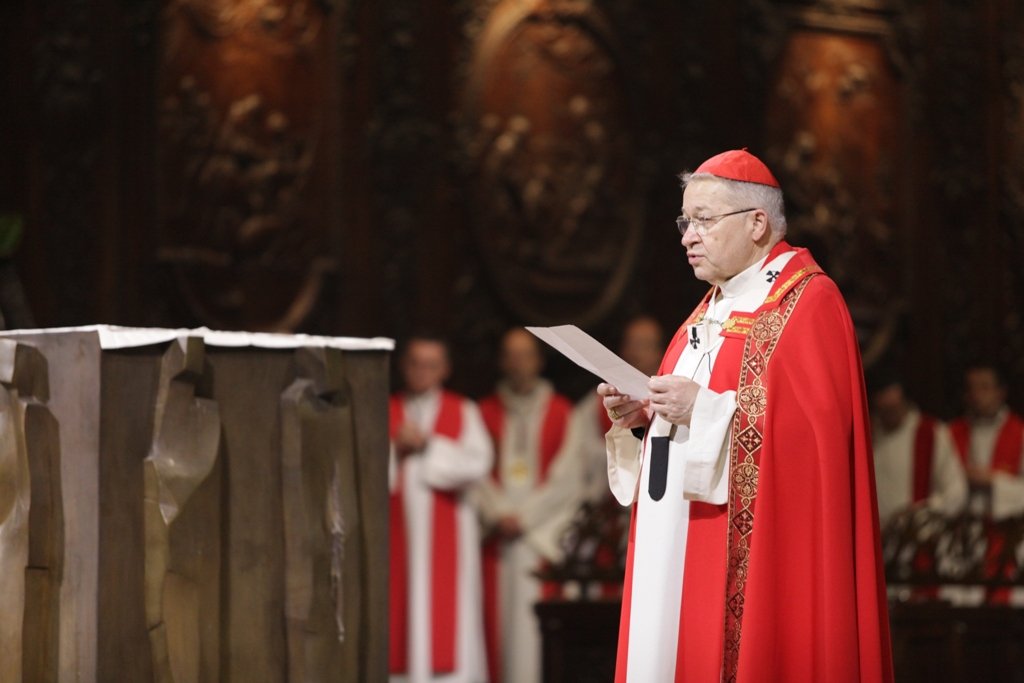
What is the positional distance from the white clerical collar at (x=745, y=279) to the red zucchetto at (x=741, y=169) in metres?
0.20

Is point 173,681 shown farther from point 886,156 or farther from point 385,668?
point 886,156

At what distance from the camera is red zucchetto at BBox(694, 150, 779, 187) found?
3.93 m

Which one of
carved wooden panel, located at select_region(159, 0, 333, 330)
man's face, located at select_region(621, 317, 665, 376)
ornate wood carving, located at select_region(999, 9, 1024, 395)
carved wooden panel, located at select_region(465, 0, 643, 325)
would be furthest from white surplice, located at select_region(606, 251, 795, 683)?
ornate wood carving, located at select_region(999, 9, 1024, 395)

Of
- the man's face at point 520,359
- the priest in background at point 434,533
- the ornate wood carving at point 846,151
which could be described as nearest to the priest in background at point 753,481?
the priest in background at point 434,533

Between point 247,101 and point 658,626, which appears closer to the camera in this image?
point 658,626

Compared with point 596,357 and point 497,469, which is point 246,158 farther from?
point 596,357

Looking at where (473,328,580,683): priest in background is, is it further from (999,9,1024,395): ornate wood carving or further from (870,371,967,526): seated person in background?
(999,9,1024,395): ornate wood carving

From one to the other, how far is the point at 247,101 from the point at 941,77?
17.9 ft

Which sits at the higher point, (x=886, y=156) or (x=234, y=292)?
(x=886, y=156)

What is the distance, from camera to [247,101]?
905cm

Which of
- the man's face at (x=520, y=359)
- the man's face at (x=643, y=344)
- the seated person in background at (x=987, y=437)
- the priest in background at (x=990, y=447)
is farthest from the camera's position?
the seated person in background at (x=987, y=437)

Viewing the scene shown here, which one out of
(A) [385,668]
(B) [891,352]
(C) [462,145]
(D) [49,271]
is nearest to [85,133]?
(D) [49,271]

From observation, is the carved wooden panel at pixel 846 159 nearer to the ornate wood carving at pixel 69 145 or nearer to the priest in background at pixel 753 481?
the ornate wood carving at pixel 69 145

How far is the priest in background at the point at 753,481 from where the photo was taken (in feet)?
12.1
